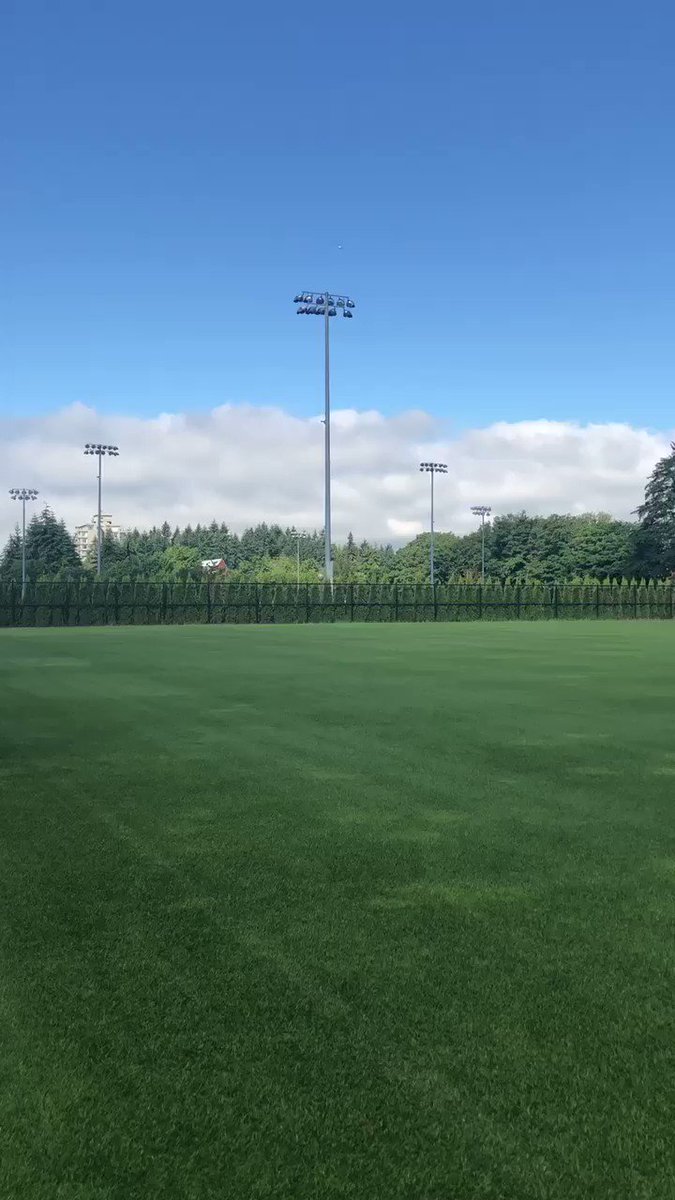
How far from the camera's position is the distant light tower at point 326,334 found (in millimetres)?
48688

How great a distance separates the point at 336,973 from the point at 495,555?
10120cm

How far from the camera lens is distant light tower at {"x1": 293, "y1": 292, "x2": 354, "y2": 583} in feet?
160

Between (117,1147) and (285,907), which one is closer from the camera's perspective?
(117,1147)

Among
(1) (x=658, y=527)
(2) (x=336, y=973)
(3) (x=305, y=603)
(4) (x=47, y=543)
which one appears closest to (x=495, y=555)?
(1) (x=658, y=527)

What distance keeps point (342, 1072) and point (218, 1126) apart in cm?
40

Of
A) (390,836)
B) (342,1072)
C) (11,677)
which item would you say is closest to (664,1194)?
(342,1072)

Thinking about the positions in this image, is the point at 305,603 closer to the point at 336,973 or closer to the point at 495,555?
the point at 336,973

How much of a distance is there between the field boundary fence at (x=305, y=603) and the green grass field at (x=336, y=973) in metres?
38.9

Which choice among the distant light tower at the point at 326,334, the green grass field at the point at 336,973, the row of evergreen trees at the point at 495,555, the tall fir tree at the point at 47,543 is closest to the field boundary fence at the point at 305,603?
the distant light tower at the point at 326,334

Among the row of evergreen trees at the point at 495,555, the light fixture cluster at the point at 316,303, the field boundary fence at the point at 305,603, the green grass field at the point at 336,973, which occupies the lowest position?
the green grass field at the point at 336,973

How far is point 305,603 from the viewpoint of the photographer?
49.4 m

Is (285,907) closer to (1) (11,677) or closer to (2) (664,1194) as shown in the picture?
(2) (664,1194)

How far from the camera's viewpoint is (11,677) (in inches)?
600

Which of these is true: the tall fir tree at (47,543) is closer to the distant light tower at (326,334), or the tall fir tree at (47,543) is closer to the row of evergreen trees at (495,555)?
the row of evergreen trees at (495,555)
